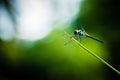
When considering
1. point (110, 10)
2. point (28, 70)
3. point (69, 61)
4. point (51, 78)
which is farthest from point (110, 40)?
point (28, 70)

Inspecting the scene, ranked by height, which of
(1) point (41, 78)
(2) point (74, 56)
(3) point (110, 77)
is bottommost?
(3) point (110, 77)

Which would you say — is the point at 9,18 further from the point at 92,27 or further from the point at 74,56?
the point at 92,27

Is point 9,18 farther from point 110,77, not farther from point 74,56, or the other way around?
point 110,77

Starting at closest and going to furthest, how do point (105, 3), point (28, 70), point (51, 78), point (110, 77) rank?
point (110, 77)
point (105, 3)
point (51, 78)
point (28, 70)

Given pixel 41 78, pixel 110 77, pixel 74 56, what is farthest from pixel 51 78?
pixel 110 77

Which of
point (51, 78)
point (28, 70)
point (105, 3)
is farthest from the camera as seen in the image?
point (28, 70)

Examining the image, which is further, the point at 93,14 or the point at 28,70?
the point at 28,70

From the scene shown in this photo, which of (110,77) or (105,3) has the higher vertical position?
(105,3)

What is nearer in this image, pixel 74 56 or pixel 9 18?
pixel 74 56

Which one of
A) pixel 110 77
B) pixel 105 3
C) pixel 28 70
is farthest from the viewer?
pixel 28 70
